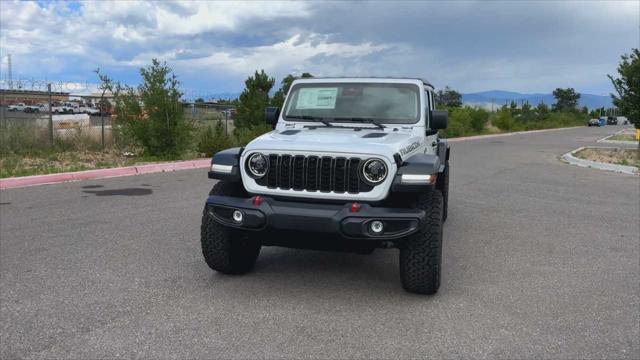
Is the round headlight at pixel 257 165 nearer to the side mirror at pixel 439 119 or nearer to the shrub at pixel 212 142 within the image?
the side mirror at pixel 439 119

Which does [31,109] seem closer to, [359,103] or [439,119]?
[359,103]

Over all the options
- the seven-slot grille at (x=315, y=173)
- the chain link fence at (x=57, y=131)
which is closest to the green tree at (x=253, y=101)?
the chain link fence at (x=57, y=131)

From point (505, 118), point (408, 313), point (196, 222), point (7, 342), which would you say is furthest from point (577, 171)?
point (505, 118)

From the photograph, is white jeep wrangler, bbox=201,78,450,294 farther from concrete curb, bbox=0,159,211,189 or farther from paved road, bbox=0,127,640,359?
concrete curb, bbox=0,159,211,189

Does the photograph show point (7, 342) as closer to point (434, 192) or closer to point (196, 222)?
point (434, 192)

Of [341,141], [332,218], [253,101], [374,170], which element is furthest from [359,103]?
[253,101]

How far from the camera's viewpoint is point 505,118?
46.8 m

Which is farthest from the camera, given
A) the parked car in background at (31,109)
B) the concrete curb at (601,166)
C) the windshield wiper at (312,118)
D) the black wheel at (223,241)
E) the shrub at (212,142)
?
the parked car in background at (31,109)

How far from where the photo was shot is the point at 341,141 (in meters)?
4.38

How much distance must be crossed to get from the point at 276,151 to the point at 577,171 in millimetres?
13181

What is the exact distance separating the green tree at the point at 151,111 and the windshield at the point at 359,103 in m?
9.44

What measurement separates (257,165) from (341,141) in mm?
695

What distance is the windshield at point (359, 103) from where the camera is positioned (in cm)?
541

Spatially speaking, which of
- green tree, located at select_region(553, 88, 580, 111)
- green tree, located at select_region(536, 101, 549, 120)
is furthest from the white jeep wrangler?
green tree, located at select_region(553, 88, 580, 111)
